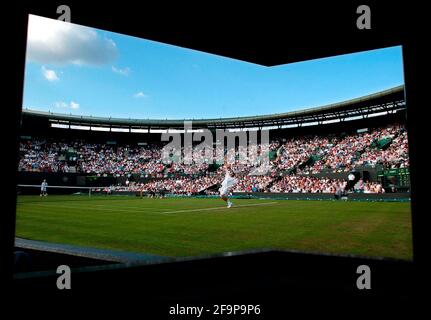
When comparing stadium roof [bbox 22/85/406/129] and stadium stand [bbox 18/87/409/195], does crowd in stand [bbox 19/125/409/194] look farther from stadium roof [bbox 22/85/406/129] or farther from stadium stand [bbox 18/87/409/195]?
stadium roof [bbox 22/85/406/129]

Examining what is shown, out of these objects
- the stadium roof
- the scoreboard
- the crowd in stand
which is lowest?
the scoreboard

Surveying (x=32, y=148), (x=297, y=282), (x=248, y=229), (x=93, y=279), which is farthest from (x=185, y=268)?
(x=32, y=148)

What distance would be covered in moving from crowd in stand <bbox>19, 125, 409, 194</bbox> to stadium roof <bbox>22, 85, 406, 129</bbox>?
115 inches

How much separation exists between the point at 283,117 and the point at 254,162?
8.10 meters

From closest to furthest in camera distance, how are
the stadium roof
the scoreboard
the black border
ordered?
the black border, the scoreboard, the stadium roof

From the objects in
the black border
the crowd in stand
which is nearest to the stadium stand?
the crowd in stand

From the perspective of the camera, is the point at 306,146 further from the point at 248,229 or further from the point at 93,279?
the point at 93,279

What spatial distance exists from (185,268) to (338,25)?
3329 millimetres

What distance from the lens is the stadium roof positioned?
133 feet

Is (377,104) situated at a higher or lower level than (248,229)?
higher

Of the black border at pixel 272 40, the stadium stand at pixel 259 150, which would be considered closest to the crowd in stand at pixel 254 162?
the stadium stand at pixel 259 150

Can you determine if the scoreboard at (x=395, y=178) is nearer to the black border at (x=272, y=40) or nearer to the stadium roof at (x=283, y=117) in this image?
the stadium roof at (x=283, y=117)

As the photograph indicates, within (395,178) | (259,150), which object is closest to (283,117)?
(259,150)

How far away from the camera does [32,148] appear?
4928cm
